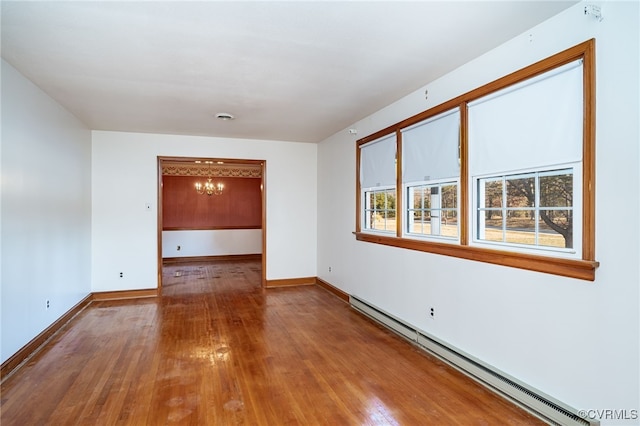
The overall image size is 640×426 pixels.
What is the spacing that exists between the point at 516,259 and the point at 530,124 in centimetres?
93

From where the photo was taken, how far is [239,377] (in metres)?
2.84

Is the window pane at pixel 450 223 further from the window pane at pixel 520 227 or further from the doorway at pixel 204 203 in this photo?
the doorway at pixel 204 203

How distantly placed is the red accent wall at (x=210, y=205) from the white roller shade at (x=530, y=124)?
300 inches

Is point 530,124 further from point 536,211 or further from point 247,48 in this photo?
point 247,48

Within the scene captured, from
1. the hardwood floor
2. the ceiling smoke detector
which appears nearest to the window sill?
the hardwood floor

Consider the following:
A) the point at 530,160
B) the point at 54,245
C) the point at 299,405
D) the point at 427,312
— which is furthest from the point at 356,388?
the point at 54,245

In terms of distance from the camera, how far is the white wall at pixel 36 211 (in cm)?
292

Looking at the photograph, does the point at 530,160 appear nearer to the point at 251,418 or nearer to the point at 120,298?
the point at 251,418

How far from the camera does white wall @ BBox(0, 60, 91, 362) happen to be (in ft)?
9.57

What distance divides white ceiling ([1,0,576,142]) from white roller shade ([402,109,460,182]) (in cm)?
42

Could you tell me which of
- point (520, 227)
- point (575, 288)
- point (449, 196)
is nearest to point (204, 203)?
point (449, 196)

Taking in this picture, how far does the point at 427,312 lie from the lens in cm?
340

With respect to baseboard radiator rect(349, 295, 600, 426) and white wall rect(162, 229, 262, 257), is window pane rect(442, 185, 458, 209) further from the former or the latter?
white wall rect(162, 229, 262, 257)

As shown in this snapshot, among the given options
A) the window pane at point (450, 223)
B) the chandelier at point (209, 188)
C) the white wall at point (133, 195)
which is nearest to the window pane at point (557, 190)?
the window pane at point (450, 223)
